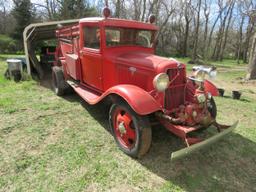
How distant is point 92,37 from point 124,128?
7.09 feet

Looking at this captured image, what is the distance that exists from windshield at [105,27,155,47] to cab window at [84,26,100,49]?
0.80 ft

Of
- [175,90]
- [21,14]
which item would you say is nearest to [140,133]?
[175,90]

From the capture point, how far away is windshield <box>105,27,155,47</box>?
158 inches

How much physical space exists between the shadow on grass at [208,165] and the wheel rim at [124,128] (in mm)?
339

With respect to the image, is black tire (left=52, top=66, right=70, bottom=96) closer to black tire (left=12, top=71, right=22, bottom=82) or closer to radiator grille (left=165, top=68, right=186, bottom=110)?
black tire (left=12, top=71, right=22, bottom=82)

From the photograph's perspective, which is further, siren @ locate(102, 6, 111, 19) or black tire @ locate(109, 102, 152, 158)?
siren @ locate(102, 6, 111, 19)

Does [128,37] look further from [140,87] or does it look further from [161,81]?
[161,81]

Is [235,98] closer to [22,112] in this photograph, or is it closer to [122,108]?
[122,108]

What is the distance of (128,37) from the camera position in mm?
4234

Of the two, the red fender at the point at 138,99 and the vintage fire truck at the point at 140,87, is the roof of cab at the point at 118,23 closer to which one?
the vintage fire truck at the point at 140,87

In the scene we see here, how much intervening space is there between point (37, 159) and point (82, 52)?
2538mm

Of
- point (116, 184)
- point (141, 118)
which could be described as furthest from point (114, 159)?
point (141, 118)

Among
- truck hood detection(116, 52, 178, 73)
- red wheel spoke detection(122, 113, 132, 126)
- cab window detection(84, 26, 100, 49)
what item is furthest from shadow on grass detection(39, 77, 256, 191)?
cab window detection(84, 26, 100, 49)

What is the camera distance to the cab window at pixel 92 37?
410 cm
